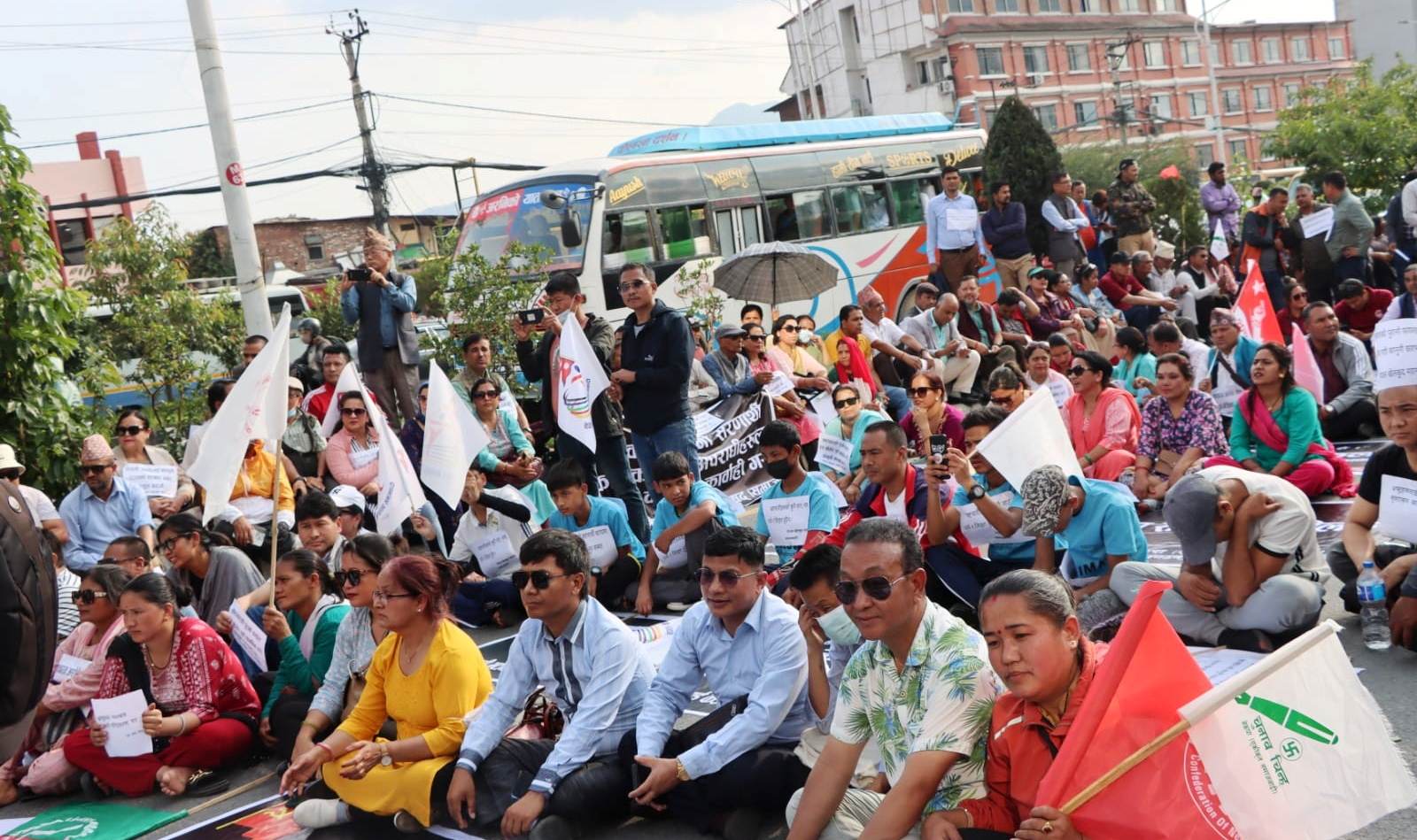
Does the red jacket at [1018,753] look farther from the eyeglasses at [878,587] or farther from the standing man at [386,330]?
the standing man at [386,330]

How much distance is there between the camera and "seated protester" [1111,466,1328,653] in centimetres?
550

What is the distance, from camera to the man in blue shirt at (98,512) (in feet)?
28.0

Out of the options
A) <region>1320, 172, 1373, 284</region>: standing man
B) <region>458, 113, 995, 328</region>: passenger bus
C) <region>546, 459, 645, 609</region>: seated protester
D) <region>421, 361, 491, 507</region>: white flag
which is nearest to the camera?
<region>421, 361, 491, 507</region>: white flag

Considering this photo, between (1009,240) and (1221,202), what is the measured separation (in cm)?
287

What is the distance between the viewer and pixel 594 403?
9180 mm

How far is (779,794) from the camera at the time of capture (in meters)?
4.90

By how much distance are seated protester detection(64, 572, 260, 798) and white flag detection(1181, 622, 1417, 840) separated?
4759 mm

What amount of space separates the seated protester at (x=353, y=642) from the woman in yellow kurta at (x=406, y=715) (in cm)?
39

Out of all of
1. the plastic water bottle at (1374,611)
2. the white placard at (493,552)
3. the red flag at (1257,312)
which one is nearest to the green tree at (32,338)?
the white placard at (493,552)

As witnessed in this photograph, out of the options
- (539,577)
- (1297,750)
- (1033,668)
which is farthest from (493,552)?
(1297,750)

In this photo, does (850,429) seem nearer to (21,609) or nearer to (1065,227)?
(21,609)

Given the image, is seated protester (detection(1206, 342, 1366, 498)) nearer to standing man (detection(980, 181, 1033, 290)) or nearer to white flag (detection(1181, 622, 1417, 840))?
white flag (detection(1181, 622, 1417, 840))

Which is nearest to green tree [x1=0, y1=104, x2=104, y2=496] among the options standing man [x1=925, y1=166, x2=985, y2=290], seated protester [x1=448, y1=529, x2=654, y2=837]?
seated protester [x1=448, y1=529, x2=654, y2=837]

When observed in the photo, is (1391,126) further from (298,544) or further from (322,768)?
(322,768)
